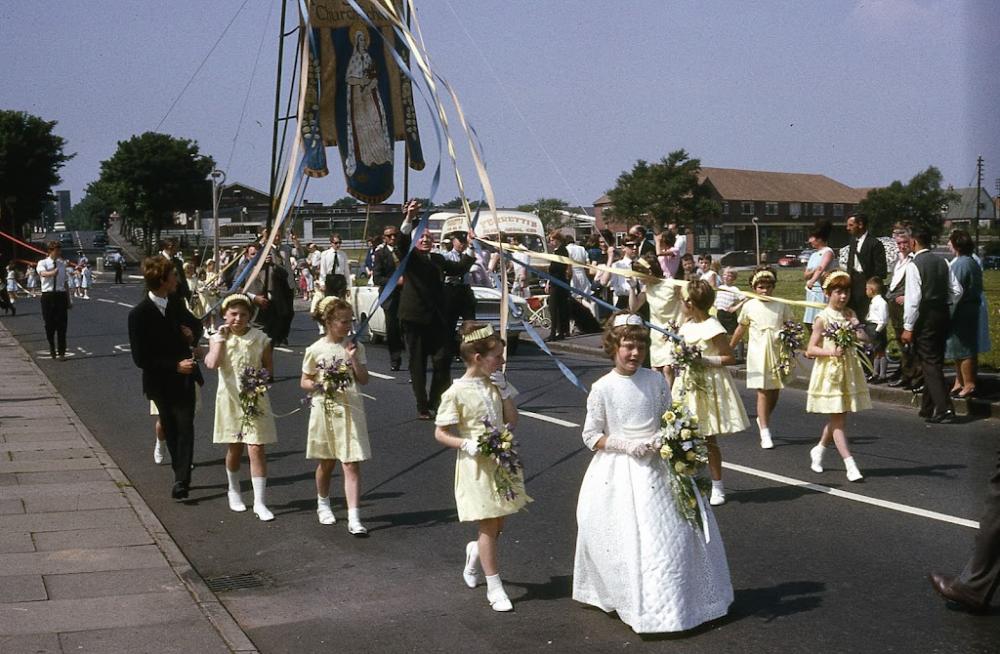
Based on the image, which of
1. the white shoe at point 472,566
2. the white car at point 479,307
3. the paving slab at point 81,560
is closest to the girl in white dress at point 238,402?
the paving slab at point 81,560

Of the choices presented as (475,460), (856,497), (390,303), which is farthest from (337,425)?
(390,303)

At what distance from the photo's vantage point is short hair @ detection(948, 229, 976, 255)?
Answer: 38.0 ft

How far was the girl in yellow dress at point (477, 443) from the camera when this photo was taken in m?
5.77

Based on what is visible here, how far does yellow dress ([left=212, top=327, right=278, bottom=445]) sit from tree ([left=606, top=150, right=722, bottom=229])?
87001 millimetres

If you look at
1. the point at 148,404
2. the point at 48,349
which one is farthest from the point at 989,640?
the point at 48,349

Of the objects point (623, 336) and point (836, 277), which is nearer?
point (623, 336)

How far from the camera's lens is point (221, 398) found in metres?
8.03

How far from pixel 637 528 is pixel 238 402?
3609 millimetres

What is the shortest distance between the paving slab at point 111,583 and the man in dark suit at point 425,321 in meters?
5.69

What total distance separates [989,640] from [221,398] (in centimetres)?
508

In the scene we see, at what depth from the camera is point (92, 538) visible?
7105 millimetres

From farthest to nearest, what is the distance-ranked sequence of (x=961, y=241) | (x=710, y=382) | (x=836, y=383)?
(x=961, y=241)
(x=836, y=383)
(x=710, y=382)

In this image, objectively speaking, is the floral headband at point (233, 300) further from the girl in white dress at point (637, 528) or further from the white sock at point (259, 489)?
the girl in white dress at point (637, 528)

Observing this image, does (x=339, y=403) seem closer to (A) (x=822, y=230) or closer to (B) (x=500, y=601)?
(B) (x=500, y=601)
